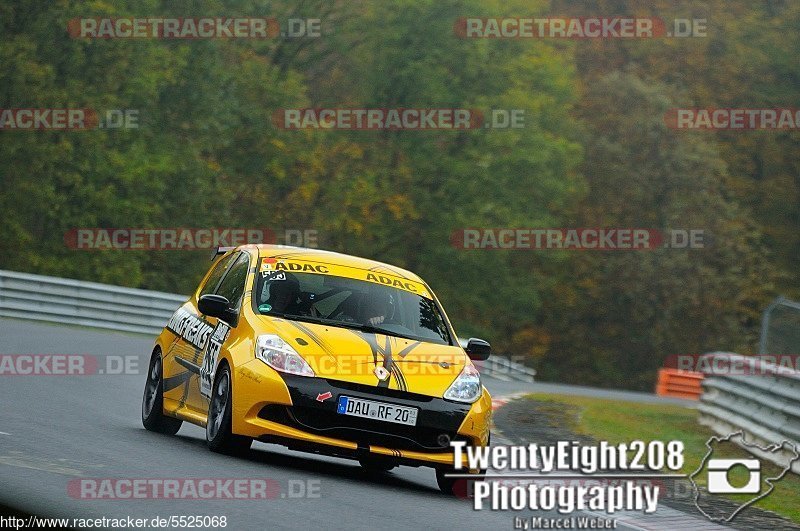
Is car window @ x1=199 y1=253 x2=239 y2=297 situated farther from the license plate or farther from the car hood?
the license plate

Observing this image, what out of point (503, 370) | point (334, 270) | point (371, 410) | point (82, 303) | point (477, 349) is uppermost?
point (334, 270)

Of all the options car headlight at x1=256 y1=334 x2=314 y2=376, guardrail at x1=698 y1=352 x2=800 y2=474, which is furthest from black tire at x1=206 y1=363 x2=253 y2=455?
guardrail at x1=698 y1=352 x2=800 y2=474

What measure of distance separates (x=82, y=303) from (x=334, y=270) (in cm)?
2026

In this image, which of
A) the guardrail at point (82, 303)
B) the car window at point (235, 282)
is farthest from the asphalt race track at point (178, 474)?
the guardrail at point (82, 303)

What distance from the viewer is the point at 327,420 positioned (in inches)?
428

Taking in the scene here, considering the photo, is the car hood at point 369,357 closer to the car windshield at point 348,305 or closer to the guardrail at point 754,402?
the car windshield at point 348,305

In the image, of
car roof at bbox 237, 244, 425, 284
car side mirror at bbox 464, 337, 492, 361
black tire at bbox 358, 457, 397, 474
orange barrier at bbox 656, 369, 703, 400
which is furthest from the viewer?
orange barrier at bbox 656, 369, 703, 400

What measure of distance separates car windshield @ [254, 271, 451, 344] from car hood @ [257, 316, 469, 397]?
0.26 meters

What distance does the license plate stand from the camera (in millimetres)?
10852

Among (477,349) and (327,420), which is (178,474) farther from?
(477,349)

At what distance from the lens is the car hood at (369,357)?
11.0m

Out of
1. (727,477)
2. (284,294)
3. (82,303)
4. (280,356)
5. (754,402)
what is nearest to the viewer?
(280,356)

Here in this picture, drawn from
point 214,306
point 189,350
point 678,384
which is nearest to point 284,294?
point 214,306

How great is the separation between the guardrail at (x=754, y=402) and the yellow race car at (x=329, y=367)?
5.30 m
